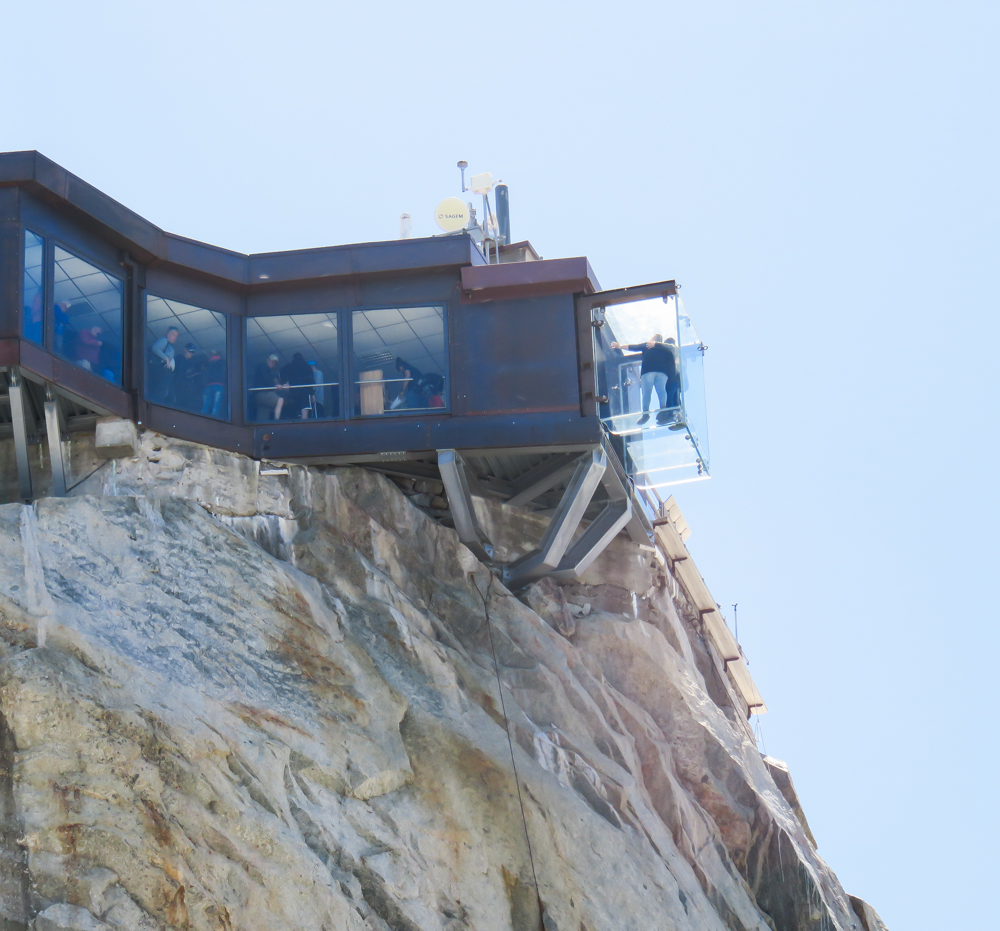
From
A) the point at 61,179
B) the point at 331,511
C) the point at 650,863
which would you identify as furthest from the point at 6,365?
the point at 650,863

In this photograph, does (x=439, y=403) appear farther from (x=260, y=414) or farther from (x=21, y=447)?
(x=21, y=447)

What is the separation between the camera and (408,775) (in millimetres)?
19859

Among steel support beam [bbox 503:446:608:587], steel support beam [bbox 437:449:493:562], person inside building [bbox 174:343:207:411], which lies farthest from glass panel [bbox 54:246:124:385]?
steel support beam [bbox 503:446:608:587]

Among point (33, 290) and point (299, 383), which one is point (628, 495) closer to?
point (299, 383)

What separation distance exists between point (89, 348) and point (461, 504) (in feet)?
21.6

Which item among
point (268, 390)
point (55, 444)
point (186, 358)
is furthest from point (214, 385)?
point (55, 444)

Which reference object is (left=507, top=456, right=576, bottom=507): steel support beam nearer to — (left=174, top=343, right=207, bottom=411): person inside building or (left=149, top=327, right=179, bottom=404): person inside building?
(left=174, top=343, right=207, bottom=411): person inside building

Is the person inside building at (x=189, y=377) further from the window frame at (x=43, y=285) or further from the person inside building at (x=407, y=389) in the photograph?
the person inside building at (x=407, y=389)

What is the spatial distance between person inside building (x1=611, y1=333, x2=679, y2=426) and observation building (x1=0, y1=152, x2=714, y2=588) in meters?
0.05

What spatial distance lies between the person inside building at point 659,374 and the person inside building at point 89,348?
8652mm

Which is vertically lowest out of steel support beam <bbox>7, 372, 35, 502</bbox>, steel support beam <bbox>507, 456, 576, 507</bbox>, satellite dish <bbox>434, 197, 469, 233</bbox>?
steel support beam <bbox>507, 456, 576, 507</bbox>

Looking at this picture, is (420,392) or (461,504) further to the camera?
(420,392)

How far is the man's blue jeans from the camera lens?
2552 centimetres

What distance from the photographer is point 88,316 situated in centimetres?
2348
